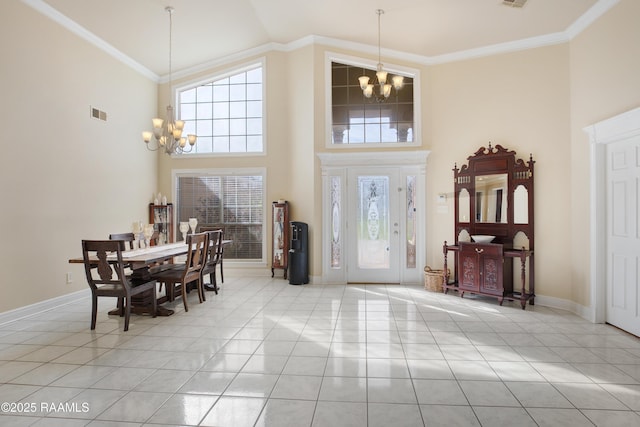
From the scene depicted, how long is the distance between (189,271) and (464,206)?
4.22 metres

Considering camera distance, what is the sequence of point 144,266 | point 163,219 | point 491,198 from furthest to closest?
1. point 163,219
2. point 491,198
3. point 144,266

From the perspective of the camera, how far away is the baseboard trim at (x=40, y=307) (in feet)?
13.9

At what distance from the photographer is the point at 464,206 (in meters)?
5.75

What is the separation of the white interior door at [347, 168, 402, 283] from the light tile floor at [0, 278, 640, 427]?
1.57m

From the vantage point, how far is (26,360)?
318 cm

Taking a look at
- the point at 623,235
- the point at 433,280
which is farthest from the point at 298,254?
the point at 623,235

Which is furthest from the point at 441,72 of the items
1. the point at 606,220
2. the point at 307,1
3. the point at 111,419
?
the point at 111,419

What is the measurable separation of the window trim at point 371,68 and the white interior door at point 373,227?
45cm

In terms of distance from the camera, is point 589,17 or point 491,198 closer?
point 589,17

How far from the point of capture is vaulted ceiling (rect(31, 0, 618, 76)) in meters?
4.66

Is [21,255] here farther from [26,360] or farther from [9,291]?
[26,360]

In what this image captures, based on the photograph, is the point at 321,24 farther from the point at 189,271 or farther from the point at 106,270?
the point at 106,270

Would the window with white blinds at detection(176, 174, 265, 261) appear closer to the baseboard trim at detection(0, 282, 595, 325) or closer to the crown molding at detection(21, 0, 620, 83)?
the crown molding at detection(21, 0, 620, 83)

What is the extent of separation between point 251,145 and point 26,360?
4855 mm
